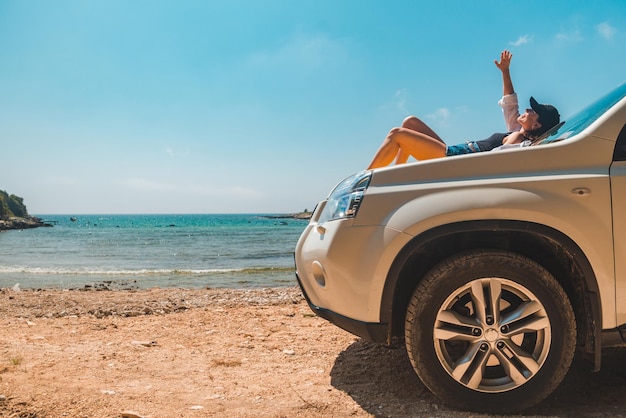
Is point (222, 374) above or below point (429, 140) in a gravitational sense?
below

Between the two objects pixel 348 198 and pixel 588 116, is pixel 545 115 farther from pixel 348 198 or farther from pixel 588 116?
pixel 348 198

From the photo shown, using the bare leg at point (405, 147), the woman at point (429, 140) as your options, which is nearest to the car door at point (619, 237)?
the woman at point (429, 140)

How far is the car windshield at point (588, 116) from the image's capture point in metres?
2.49

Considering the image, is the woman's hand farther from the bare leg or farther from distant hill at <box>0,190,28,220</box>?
distant hill at <box>0,190,28,220</box>

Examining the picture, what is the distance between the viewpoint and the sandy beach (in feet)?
7.82

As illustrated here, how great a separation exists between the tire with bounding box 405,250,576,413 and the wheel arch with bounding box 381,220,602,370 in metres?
0.11

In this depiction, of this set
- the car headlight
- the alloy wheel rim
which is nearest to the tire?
the alloy wheel rim

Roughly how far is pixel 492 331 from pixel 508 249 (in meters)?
0.49

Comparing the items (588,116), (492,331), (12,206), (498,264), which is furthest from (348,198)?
(12,206)

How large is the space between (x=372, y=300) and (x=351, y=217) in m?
0.48

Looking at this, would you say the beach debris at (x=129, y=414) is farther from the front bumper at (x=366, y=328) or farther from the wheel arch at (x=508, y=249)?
the wheel arch at (x=508, y=249)

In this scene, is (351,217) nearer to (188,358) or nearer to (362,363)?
(362,363)

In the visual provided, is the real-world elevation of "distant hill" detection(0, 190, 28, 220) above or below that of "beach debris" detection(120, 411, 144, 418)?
above

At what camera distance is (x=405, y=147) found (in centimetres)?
360
